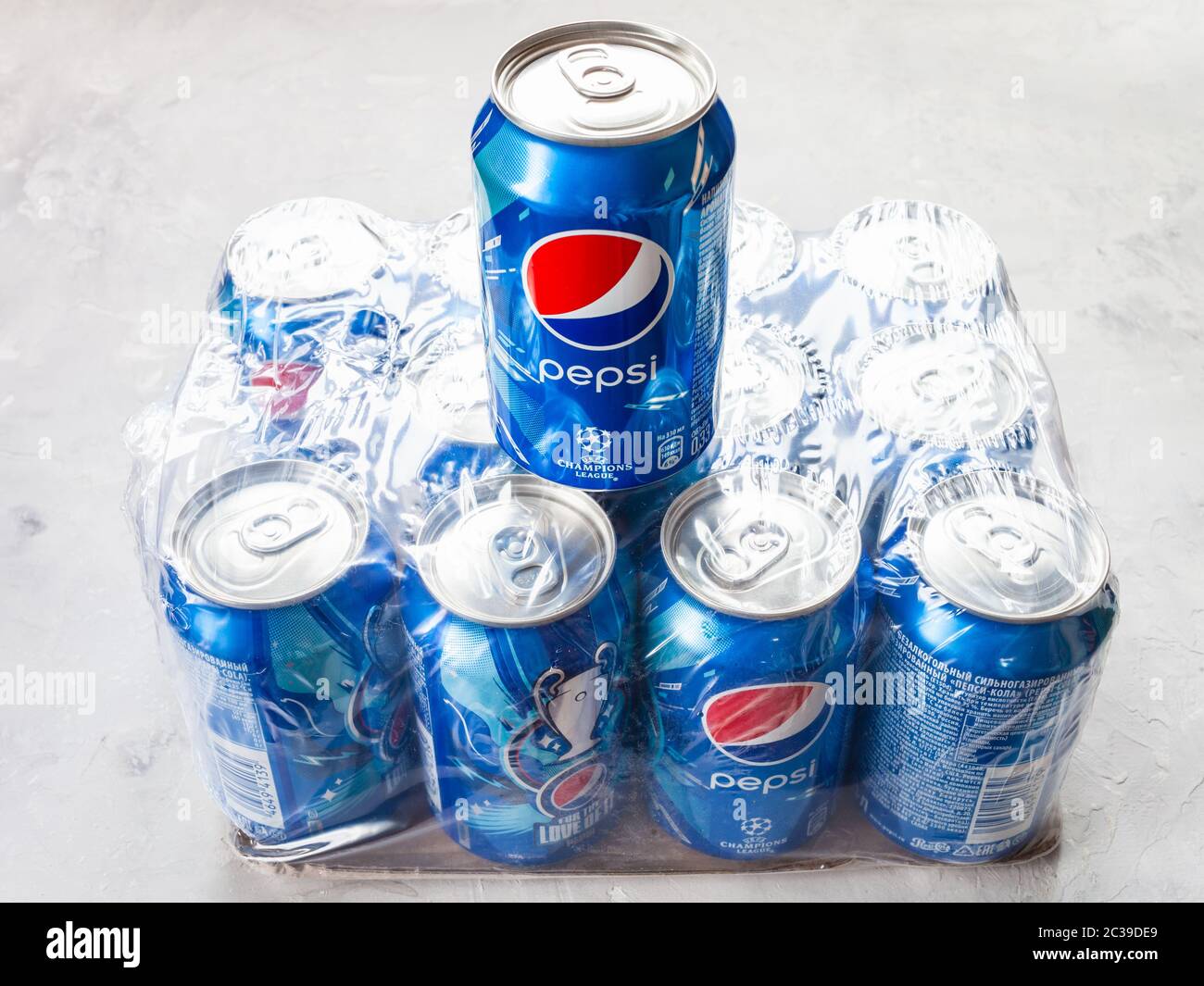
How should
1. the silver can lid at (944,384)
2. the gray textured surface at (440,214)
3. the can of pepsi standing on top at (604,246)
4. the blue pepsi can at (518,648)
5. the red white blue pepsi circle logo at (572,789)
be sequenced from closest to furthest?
the can of pepsi standing on top at (604,246), the blue pepsi can at (518,648), the red white blue pepsi circle logo at (572,789), the silver can lid at (944,384), the gray textured surface at (440,214)

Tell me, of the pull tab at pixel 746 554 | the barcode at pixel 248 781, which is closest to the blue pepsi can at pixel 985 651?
the pull tab at pixel 746 554

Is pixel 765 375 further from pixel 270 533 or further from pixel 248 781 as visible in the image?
pixel 248 781

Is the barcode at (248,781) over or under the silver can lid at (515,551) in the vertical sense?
under

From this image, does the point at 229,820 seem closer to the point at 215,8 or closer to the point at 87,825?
the point at 87,825

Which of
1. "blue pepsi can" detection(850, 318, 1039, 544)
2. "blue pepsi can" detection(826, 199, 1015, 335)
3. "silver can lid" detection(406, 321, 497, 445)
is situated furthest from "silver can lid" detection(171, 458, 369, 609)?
"blue pepsi can" detection(826, 199, 1015, 335)

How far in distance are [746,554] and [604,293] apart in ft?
1.02

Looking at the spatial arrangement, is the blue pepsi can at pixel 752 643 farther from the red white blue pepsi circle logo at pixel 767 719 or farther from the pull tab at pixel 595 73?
the pull tab at pixel 595 73

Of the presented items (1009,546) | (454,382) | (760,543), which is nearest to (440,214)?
(454,382)

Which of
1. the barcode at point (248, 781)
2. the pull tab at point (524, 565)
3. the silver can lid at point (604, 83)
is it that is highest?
the silver can lid at point (604, 83)

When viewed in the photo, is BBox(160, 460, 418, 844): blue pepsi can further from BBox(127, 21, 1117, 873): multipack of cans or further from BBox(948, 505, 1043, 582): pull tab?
BBox(948, 505, 1043, 582): pull tab

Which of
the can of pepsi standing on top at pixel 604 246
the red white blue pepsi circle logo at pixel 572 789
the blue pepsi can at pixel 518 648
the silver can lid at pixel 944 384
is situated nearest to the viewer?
the can of pepsi standing on top at pixel 604 246

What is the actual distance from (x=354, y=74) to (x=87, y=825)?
66.0 inches

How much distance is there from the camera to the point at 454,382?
153 centimetres

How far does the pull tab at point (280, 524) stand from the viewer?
1.36 meters
